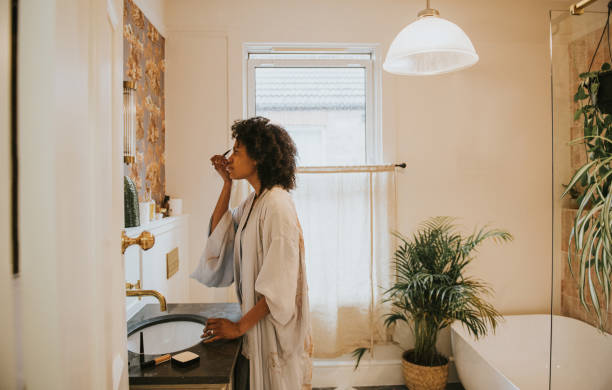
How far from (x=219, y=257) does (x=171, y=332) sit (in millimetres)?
328

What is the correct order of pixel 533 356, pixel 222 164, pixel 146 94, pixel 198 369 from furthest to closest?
pixel 533 356
pixel 146 94
pixel 222 164
pixel 198 369

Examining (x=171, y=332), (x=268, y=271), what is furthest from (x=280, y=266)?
(x=171, y=332)

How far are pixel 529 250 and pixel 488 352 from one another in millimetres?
813

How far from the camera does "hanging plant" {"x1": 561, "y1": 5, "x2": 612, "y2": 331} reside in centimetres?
106

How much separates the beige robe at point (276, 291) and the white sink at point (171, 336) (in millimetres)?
221

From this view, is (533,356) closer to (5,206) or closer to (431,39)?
(431,39)

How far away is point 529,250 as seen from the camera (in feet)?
8.45

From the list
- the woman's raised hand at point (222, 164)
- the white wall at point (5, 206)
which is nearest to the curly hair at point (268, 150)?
the woman's raised hand at point (222, 164)

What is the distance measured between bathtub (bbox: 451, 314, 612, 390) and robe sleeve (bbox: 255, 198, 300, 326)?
3.22 feet

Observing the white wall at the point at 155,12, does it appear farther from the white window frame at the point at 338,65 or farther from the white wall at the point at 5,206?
the white wall at the point at 5,206

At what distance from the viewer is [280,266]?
1.15 m

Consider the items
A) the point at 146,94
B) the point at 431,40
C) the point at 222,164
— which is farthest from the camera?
the point at 146,94

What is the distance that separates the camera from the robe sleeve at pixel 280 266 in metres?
1.14

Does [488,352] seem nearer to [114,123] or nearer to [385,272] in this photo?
[385,272]
